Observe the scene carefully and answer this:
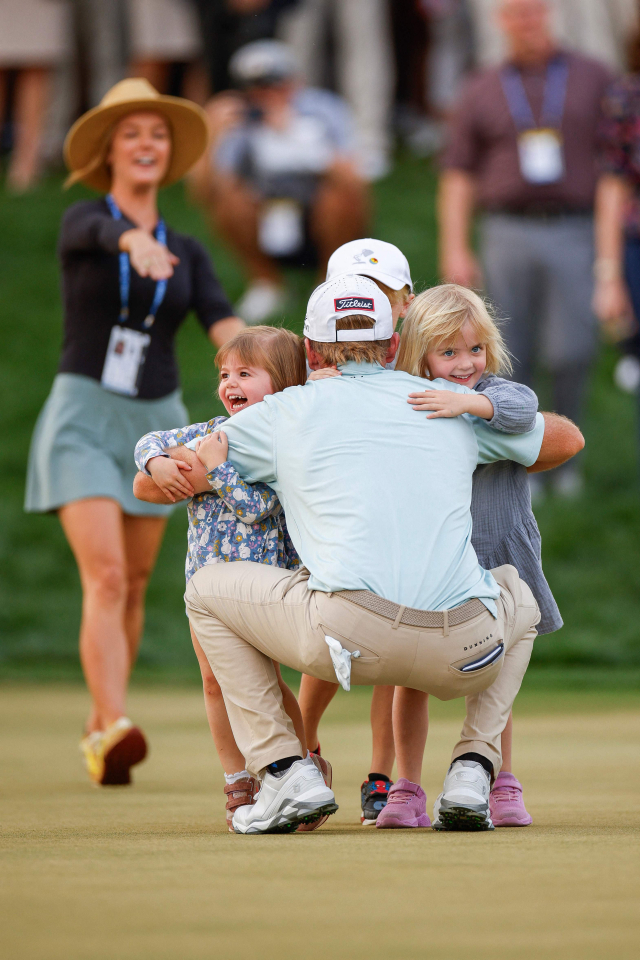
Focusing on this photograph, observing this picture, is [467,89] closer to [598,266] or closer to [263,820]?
[598,266]

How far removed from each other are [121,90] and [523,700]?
3265mm

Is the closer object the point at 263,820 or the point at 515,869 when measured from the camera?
the point at 515,869

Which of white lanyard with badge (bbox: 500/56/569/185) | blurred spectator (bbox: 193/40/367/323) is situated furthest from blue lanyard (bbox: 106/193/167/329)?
blurred spectator (bbox: 193/40/367/323)

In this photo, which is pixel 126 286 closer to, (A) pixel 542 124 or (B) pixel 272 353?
(B) pixel 272 353

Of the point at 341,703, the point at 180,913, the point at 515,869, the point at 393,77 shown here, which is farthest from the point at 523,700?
the point at 393,77

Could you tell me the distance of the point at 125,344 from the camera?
4.71 meters

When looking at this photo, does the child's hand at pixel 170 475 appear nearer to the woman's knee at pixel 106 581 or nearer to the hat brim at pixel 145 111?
the woman's knee at pixel 106 581

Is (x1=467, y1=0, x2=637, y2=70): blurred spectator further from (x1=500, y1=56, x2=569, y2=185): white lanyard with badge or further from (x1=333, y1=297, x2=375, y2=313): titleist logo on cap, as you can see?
(x1=333, y1=297, x2=375, y2=313): titleist logo on cap

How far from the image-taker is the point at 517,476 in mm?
3525

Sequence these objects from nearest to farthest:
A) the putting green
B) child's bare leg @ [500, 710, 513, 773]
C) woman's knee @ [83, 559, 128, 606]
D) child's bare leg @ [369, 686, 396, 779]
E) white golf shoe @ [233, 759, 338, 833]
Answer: the putting green
white golf shoe @ [233, 759, 338, 833]
child's bare leg @ [500, 710, 513, 773]
child's bare leg @ [369, 686, 396, 779]
woman's knee @ [83, 559, 128, 606]

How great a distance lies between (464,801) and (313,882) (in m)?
0.79

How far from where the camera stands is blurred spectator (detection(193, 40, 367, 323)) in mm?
10023

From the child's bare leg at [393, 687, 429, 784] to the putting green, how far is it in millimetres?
192

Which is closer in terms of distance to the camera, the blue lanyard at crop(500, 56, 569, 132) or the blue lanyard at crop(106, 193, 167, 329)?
the blue lanyard at crop(106, 193, 167, 329)
